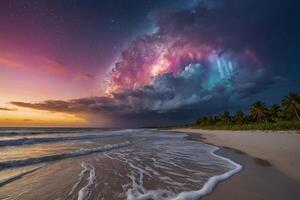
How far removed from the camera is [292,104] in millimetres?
52125

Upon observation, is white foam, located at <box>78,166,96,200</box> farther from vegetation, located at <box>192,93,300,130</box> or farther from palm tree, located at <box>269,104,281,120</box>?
palm tree, located at <box>269,104,281,120</box>

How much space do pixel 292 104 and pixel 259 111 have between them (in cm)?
1135

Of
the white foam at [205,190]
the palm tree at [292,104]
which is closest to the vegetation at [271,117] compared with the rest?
the palm tree at [292,104]

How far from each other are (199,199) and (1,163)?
399 inches

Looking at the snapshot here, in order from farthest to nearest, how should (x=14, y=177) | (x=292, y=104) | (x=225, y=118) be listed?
(x=225, y=118), (x=292, y=104), (x=14, y=177)

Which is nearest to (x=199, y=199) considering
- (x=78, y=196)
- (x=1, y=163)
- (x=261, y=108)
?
(x=78, y=196)

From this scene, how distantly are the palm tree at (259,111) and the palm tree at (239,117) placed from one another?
1096 centimetres

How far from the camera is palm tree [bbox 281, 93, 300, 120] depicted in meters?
51.1

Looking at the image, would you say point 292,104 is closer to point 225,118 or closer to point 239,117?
point 239,117

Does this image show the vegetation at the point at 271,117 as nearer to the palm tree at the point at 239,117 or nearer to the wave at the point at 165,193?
the palm tree at the point at 239,117

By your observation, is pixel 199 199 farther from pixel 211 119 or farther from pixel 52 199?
pixel 211 119

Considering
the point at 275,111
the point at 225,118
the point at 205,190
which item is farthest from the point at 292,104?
the point at 205,190

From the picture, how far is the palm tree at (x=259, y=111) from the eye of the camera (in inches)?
2457

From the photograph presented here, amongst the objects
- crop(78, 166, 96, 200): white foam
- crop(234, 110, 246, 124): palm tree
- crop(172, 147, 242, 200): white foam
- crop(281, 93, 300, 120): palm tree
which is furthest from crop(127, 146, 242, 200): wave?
crop(234, 110, 246, 124): palm tree
